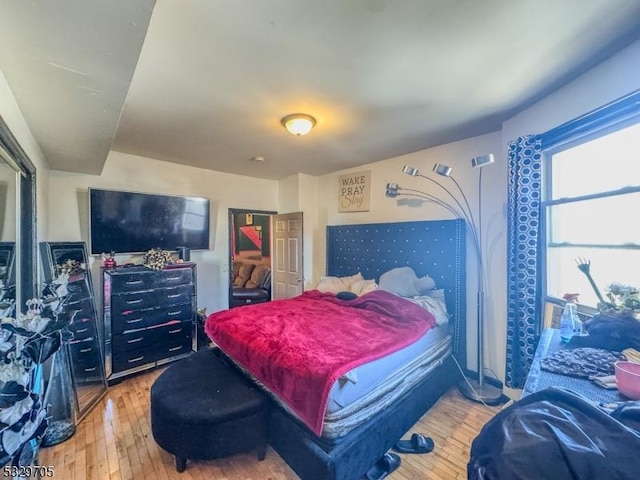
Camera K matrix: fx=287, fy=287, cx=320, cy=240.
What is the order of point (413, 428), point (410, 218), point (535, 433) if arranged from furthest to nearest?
1. point (410, 218)
2. point (413, 428)
3. point (535, 433)

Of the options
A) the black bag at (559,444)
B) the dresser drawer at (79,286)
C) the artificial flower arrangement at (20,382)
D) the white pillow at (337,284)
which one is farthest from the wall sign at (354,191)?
the artificial flower arrangement at (20,382)

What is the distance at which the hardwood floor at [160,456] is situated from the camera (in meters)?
1.86

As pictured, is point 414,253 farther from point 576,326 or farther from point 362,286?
point 576,326

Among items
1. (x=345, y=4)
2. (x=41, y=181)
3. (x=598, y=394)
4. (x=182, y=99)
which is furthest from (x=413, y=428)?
(x=41, y=181)

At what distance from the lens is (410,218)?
375 cm

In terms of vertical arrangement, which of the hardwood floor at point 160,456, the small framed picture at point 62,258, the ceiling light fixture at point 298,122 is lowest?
the hardwood floor at point 160,456

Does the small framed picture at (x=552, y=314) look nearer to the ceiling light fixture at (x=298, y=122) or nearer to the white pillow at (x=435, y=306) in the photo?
the white pillow at (x=435, y=306)

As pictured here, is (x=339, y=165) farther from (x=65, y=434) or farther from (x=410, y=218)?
(x=65, y=434)

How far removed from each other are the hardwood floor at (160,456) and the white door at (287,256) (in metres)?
2.57

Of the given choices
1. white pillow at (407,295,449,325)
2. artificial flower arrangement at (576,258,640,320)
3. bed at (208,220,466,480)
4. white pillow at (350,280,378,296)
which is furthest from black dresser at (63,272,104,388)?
artificial flower arrangement at (576,258,640,320)

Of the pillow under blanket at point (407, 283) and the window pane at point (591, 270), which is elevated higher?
the window pane at point (591, 270)

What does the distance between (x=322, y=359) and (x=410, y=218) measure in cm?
245

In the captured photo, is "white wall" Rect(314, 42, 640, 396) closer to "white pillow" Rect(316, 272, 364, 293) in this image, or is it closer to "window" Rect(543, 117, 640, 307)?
"window" Rect(543, 117, 640, 307)

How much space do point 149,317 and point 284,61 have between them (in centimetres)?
304
